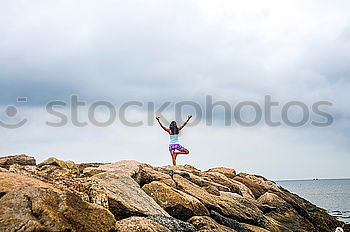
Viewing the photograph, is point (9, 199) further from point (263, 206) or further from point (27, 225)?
point (263, 206)

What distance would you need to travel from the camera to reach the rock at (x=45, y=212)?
8172 mm

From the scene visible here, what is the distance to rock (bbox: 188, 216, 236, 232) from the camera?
12.0 m

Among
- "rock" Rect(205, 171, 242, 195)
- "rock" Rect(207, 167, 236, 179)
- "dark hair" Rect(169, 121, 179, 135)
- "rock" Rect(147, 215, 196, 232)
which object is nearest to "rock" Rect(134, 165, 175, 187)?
"rock" Rect(147, 215, 196, 232)

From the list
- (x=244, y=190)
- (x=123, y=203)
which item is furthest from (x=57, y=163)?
(x=244, y=190)

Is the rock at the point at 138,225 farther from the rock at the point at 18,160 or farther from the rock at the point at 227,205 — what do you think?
the rock at the point at 18,160

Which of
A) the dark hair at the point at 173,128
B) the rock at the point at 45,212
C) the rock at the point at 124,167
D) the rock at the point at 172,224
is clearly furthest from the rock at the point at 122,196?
the dark hair at the point at 173,128

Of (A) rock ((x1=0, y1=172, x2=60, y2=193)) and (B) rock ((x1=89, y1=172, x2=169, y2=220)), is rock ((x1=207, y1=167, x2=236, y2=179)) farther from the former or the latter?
(A) rock ((x1=0, y1=172, x2=60, y2=193))

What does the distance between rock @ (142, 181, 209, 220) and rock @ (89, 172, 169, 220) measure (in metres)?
0.70

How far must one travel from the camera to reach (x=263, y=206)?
19.5m

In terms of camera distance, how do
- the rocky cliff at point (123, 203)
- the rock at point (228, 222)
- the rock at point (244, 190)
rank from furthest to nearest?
the rock at point (244, 190) → the rock at point (228, 222) → the rocky cliff at point (123, 203)

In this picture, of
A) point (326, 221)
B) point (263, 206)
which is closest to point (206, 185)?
point (263, 206)

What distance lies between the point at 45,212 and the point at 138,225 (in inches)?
89.3

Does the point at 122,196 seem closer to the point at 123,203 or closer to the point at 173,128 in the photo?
the point at 123,203

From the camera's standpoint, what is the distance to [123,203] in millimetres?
11031
